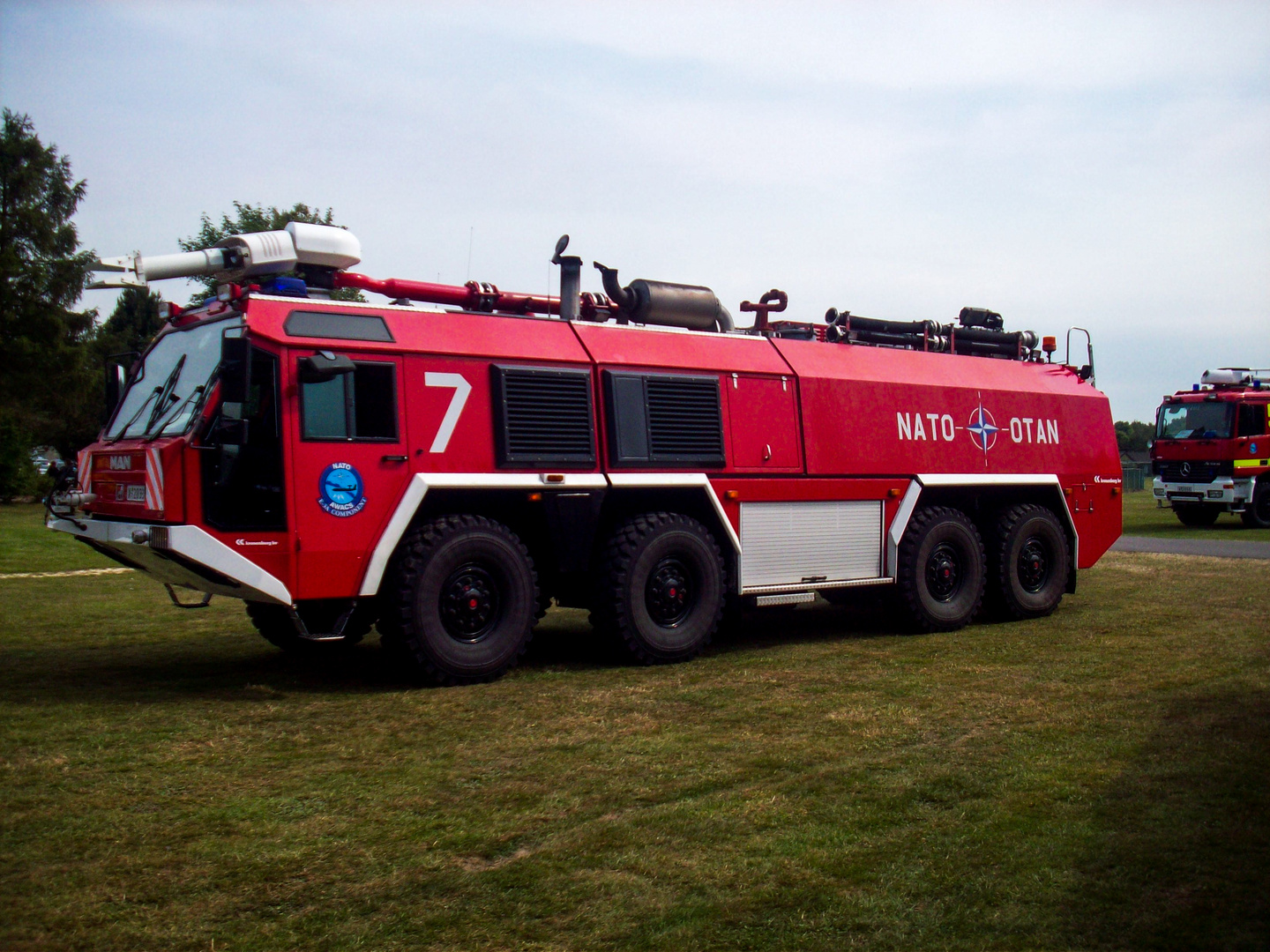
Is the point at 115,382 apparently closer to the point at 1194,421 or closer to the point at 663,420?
the point at 663,420

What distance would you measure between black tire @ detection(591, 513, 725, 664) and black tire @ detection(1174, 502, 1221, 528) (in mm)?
21198

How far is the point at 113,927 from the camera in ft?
12.6

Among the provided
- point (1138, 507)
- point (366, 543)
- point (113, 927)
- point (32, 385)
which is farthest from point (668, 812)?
point (32, 385)

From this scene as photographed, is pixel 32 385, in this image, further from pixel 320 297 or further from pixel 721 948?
pixel 721 948

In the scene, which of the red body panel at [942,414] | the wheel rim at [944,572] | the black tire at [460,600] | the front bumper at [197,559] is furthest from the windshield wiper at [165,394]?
the wheel rim at [944,572]

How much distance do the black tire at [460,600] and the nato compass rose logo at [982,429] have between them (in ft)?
16.7

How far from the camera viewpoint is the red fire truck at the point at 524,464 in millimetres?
7316

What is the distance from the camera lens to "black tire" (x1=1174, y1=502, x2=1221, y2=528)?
26.5m

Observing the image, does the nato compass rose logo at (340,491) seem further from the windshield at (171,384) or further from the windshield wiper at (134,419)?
the windshield wiper at (134,419)

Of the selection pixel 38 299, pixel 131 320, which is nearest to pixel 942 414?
pixel 38 299

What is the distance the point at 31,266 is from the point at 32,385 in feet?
13.7

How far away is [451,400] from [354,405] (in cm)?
70

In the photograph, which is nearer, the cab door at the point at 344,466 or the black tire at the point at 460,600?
the cab door at the point at 344,466

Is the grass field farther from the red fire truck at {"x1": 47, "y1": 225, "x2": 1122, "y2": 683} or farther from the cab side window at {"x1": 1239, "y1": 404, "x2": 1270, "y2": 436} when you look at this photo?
the cab side window at {"x1": 1239, "y1": 404, "x2": 1270, "y2": 436}
